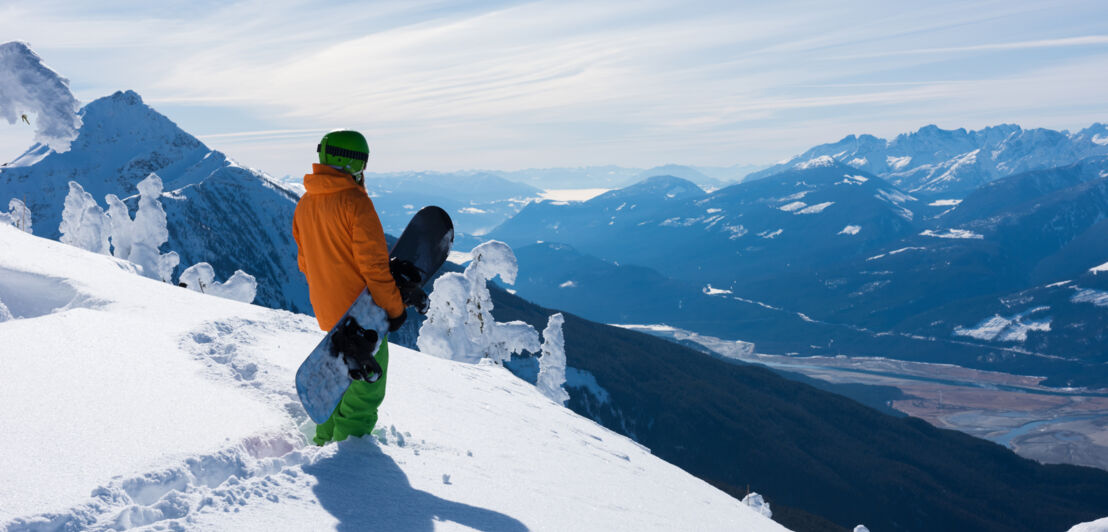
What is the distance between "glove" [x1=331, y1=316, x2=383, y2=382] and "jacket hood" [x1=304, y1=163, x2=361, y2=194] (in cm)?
126

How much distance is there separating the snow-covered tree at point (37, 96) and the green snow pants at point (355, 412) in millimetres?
15682

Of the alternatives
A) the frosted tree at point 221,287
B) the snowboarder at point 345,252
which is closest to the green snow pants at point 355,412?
the snowboarder at point 345,252

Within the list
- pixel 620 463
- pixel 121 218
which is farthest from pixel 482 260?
pixel 620 463

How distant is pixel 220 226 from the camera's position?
15950 cm

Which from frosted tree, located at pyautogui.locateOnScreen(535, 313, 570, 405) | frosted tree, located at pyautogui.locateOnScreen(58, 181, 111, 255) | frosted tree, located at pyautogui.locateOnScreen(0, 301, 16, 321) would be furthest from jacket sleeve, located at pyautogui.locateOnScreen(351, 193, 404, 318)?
frosted tree, located at pyautogui.locateOnScreen(58, 181, 111, 255)

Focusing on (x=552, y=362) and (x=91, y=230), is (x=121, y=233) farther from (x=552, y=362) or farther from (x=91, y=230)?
(x=552, y=362)

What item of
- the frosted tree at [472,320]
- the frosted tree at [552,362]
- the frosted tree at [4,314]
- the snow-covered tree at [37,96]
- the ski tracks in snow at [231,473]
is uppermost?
the snow-covered tree at [37,96]

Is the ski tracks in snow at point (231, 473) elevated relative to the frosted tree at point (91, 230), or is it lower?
elevated

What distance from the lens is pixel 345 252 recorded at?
624cm

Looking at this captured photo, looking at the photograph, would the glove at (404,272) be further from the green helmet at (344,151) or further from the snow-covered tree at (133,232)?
the snow-covered tree at (133,232)

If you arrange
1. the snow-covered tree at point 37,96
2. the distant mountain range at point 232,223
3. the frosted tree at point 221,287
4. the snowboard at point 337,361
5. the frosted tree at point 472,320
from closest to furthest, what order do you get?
the snowboard at point 337,361, the snow-covered tree at point 37,96, the frosted tree at point 221,287, the frosted tree at point 472,320, the distant mountain range at point 232,223

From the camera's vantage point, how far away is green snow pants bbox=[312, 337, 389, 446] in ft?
20.9

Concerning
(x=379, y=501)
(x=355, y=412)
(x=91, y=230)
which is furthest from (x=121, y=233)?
(x=379, y=501)

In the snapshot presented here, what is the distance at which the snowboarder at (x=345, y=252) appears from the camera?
600 cm
